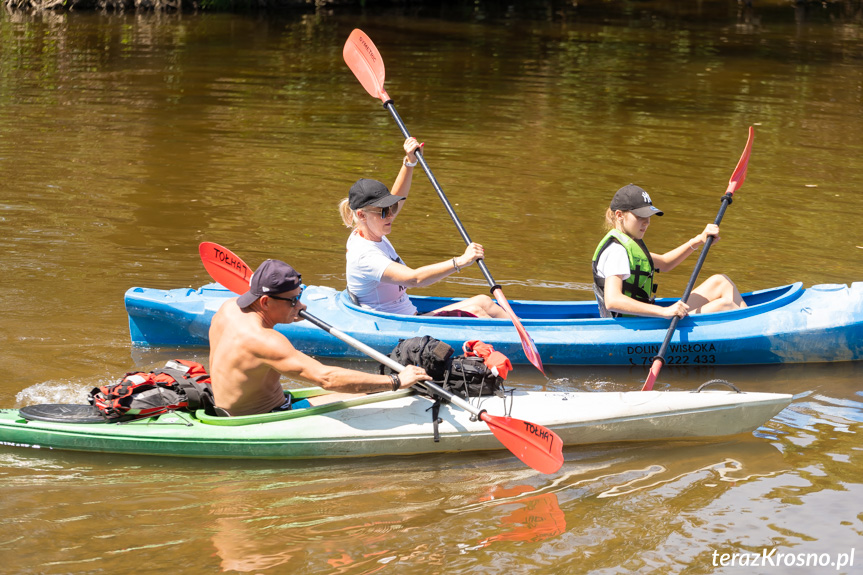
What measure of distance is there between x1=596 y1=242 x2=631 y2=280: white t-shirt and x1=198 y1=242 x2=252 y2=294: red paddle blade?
2.07m

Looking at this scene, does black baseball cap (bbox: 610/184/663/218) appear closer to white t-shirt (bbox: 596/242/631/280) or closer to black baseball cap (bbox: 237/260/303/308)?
white t-shirt (bbox: 596/242/631/280)

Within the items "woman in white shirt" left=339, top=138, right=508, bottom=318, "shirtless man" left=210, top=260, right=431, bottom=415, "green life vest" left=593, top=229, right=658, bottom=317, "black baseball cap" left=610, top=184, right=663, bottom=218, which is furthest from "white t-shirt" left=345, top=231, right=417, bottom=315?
"black baseball cap" left=610, top=184, right=663, bottom=218

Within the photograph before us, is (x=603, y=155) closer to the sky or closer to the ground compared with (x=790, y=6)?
closer to the ground

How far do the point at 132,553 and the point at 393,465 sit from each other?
1.33 m

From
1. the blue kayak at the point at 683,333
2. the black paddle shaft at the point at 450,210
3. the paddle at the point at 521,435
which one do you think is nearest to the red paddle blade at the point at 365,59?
the black paddle shaft at the point at 450,210

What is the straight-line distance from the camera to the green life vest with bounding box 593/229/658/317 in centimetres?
553

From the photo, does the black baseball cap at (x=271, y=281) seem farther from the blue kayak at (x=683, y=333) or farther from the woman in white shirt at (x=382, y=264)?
the blue kayak at (x=683, y=333)

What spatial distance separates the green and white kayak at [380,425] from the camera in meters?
4.59

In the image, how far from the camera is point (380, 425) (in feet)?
15.3

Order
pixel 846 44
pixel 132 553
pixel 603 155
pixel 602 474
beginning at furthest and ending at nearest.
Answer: pixel 846 44 < pixel 603 155 < pixel 602 474 < pixel 132 553

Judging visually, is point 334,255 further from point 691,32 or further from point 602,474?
point 691,32

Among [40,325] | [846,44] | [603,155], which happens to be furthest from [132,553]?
[846,44]

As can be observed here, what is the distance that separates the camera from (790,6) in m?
25.3

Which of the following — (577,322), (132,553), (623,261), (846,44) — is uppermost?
(846,44)
